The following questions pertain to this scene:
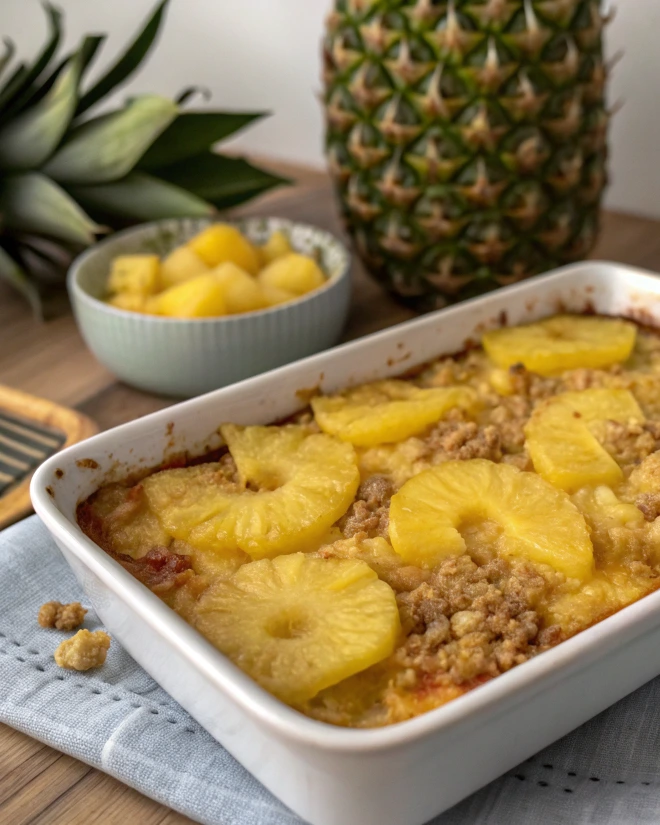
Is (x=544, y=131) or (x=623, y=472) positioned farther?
(x=544, y=131)

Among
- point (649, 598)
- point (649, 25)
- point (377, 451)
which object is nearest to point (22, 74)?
point (377, 451)

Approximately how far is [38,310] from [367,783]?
5.48 ft

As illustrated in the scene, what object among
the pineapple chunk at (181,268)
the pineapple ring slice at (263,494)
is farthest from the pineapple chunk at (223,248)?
the pineapple ring slice at (263,494)

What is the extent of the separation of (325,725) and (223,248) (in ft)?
4.33

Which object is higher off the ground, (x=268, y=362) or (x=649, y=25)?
(x=649, y=25)

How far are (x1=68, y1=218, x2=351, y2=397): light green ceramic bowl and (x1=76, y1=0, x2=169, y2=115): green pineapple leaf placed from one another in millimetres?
495

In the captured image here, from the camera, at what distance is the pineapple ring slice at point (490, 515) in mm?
1261

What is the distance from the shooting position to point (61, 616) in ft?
4.54

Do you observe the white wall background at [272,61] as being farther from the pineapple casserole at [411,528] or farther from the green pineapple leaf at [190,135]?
the pineapple casserole at [411,528]

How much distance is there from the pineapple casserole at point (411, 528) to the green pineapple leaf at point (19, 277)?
991 millimetres

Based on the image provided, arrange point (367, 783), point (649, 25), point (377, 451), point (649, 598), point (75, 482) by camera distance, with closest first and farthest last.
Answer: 1. point (367, 783)
2. point (649, 598)
3. point (75, 482)
4. point (377, 451)
5. point (649, 25)

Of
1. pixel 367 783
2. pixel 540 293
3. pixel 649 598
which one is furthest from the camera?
pixel 540 293

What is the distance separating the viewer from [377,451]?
151cm

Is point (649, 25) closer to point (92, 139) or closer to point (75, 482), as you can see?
point (92, 139)
